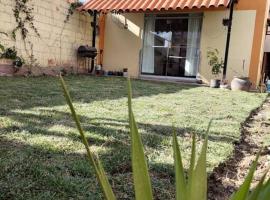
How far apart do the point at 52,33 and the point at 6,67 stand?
7.72 feet

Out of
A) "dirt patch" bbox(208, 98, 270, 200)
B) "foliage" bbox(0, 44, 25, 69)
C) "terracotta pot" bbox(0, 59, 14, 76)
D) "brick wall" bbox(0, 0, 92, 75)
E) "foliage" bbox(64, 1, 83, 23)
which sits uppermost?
"foliage" bbox(64, 1, 83, 23)

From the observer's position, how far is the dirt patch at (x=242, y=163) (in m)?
2.51

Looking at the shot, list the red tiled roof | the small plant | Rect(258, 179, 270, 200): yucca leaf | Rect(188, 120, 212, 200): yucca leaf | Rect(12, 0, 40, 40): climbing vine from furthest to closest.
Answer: the red tiled roof → Rect(12, 0, 40, 40): climbing vine → the small plant → Rect(188, 120, 212, 200): yucca leaf → Rect(258, 179, 270, 200): yucca leaf

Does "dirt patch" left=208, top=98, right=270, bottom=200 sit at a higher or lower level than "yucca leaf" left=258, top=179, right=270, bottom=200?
lower

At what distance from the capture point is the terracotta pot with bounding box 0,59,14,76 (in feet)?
29.4

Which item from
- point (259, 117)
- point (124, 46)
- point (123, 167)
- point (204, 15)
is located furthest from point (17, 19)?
point (123, 167)

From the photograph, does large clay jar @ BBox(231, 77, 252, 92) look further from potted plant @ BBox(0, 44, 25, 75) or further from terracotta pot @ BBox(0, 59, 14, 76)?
terracotta pot @ BBox(0, 59, 14, 76)

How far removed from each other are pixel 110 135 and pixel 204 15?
9531 millimetres

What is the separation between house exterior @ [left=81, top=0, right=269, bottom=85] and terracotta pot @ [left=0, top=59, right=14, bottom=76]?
3.75 meters

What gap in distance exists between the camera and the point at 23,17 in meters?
9.77

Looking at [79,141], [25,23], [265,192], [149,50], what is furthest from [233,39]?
[265,192]

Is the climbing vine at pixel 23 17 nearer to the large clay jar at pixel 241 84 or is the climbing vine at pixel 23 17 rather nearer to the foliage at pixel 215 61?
the foliage at pixel 215 61

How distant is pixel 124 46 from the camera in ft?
43.6

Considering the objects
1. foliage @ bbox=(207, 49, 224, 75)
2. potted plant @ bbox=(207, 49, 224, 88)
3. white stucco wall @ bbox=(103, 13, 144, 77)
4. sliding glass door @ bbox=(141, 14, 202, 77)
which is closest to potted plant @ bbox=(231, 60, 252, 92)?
potted plant @ bbox=(207, 49, 224, 88)
